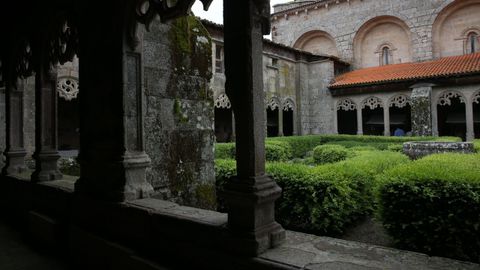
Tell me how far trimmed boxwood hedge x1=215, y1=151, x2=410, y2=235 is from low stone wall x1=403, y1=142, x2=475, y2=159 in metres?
3.49

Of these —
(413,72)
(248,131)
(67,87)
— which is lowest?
(248,131)

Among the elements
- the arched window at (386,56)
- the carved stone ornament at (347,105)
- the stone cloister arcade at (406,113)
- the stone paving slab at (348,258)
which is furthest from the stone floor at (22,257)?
the arched window at (386,56)

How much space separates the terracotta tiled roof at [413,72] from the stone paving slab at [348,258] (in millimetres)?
14313

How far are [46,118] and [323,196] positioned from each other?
3425 millimetres

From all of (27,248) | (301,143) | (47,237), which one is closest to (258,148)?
(47,237)

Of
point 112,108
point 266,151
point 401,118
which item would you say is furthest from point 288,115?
point 112,108

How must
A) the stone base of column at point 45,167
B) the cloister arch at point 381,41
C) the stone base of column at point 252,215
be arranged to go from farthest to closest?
1. the cloister arch at point 381,41
2. the stone base of column at point 45,167
3. the stone base of column at point 252,215

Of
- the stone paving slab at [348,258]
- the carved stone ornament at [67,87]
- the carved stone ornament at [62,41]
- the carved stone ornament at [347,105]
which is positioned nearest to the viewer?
the stone paving slab at [348,258]

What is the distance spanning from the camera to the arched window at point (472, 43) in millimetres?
17328

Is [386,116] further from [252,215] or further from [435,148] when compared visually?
[252,215]

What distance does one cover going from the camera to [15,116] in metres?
4.86

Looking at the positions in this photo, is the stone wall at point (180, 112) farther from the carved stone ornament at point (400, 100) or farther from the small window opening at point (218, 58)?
the carved stone ornament at point (400, 100)

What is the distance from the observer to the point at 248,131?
6.11 feet

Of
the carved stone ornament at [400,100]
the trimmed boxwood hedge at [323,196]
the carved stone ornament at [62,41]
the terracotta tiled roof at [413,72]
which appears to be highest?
the terracotta tiled roof at [413,72]
